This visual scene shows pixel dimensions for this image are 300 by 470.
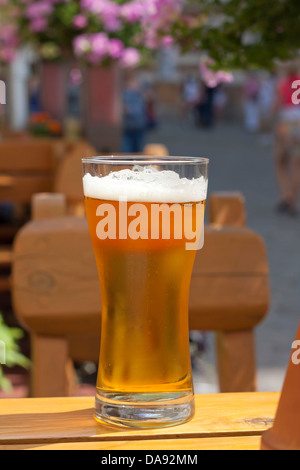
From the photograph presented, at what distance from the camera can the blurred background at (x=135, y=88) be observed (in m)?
1.77

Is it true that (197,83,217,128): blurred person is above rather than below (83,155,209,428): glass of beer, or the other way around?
above

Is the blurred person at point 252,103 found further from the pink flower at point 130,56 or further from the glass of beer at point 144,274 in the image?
the glass of beer at point 144,274

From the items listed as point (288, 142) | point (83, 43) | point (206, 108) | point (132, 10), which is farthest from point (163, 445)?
point (206, 108)

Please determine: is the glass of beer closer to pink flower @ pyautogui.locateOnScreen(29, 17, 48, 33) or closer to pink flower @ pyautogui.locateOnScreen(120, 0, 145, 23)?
pink flower @ pyautogui.locateOnScreen(120, 0, 145, 23)

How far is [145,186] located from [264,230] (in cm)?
706

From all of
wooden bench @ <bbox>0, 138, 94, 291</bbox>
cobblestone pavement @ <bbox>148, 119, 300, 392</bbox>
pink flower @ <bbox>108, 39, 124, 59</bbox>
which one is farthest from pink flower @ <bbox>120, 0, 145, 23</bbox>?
cobblestone pavement @ <bbox>148, 119, 300, 392</bbox>

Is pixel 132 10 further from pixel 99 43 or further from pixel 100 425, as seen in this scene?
pixel 100 425

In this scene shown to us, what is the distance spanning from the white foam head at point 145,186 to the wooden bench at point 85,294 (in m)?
0.55

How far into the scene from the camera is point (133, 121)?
10.2 m

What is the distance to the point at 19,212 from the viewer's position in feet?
22.1

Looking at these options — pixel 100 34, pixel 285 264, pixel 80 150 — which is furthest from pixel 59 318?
pixel 285 264

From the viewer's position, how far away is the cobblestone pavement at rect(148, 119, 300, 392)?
3998 mm
